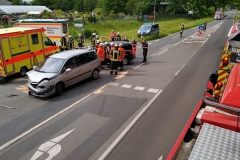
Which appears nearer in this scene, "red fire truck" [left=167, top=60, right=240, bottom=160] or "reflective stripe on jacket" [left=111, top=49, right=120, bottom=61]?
"red fire truck" [left=167, top=60, right=240, bottom=160]

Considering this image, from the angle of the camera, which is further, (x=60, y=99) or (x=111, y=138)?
(x=60, y=99)

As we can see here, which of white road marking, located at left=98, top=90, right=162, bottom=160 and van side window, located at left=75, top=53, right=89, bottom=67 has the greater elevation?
van side window, located at left=75, top=53, right=89, bottom=67

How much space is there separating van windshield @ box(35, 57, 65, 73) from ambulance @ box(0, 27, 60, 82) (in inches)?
92.3

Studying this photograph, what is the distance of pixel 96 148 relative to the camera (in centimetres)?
646

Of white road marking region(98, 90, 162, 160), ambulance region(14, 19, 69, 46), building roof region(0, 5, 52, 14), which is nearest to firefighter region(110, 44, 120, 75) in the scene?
white road marking region(98, 90, 162, 160)

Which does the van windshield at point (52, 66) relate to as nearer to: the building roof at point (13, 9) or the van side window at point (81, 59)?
the van side window at point (81, 59)

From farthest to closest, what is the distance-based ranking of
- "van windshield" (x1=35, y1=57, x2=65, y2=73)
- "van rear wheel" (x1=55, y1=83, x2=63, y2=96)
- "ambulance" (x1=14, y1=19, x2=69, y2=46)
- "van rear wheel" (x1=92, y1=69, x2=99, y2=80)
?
"ambulance" (x1=14, y1=19, x2=69, y2=46) < "van rear wheel" (x1=92, y1=69, x2=99, y2=80) < "van windshield" (x1=35, y1=57, x2=65, y2=73) < "van rear wheel" (x1=55, y1=83, x2=63, y2=96)

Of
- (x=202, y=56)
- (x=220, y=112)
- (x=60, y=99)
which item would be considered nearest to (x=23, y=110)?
(x=60, y=99)

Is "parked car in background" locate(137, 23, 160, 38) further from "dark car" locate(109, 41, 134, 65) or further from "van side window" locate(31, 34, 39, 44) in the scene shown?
"van side window" locate(31, 34, 39, 44)

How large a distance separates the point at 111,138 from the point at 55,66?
17.4 ft

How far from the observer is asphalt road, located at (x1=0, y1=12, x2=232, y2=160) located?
6.43 metres

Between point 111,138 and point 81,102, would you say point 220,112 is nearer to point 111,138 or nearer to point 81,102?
point 111,138

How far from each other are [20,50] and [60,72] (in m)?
4.07

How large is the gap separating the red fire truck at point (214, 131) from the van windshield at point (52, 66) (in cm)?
725
